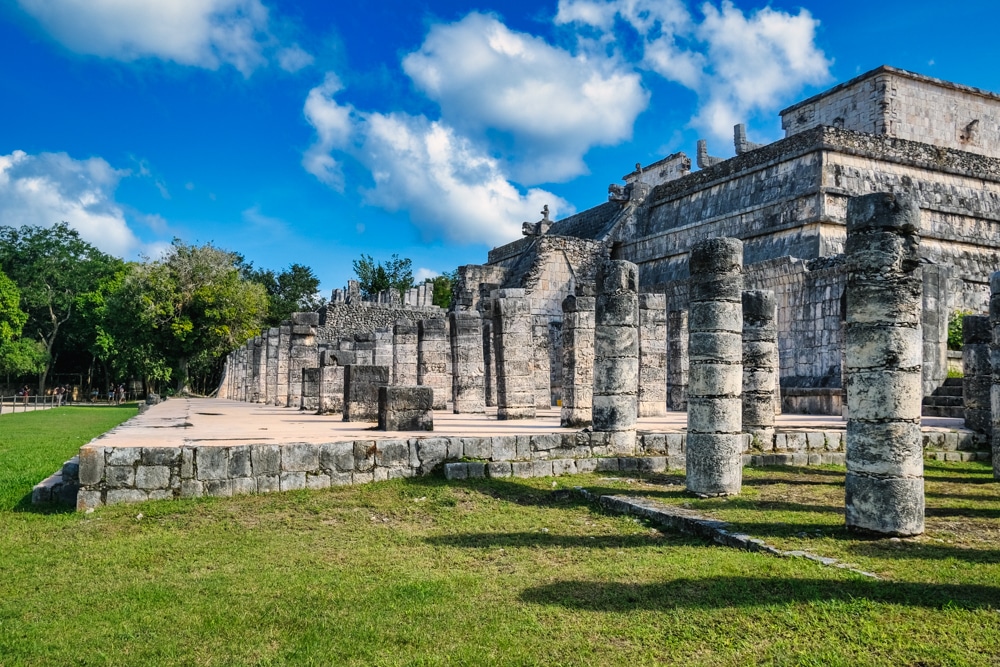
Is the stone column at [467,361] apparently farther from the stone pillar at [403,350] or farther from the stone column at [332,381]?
the stone pillar at [403,350]

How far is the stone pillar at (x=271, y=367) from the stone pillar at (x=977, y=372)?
61.3 feet

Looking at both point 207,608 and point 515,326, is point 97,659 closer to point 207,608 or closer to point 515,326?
point 207,608

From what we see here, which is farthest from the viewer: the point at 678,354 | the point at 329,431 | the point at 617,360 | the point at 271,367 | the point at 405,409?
the point at 271,367

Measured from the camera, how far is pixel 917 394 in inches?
246

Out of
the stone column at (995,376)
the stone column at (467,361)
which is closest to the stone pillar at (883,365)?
the stone column at (995,376)

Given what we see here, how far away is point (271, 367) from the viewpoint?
26.2 m

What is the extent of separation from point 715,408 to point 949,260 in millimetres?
16392

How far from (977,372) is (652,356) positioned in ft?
20.4

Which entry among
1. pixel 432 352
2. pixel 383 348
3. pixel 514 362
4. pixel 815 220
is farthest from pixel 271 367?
pixel 815 220

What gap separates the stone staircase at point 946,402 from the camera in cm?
1579

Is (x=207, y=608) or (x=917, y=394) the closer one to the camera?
(x=207, y=608)

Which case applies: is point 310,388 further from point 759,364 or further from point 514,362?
point 759,364

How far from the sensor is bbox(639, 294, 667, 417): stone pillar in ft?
52.4

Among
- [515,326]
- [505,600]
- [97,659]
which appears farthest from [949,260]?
[97,659]
